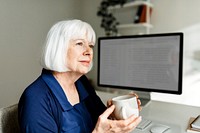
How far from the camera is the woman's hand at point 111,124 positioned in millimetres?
638

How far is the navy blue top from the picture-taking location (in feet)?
2.18

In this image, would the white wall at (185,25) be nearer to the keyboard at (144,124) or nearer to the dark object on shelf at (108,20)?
the dark object on shelf at (108,20)

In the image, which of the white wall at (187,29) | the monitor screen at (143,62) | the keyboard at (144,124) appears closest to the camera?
the keyboard at (144,124)

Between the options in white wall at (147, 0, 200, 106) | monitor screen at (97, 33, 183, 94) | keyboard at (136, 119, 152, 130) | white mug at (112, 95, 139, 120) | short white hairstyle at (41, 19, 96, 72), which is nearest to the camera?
white mug at (112, 95, 139, 120)

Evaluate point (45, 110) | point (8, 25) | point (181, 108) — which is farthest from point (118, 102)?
point (8, 25)

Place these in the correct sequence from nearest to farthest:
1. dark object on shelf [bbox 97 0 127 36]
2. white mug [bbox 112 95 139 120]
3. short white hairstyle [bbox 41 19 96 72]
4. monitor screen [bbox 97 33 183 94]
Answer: white mug [bbox 112 95 139 120]
short white hairstyle [bbox 41 19 96 72]
monitor screen [bbox 97 33 183 94]
dark object on shelf [bbox 97 0 127 36]

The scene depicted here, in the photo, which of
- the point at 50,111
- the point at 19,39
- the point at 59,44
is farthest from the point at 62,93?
the point at 19,39

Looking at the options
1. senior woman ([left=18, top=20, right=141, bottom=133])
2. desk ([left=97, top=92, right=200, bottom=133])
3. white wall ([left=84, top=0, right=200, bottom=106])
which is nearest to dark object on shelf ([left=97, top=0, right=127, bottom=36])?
white wall ([left=84, top=0, right=200, bottom=106])

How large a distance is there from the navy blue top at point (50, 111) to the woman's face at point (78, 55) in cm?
11

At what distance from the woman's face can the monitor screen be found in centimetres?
52

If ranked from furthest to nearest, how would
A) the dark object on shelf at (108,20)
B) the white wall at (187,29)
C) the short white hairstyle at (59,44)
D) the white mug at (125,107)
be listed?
the dark object on shelf at (108,20)
the white wall at (187,29)
the short white hairstyle at (59,44)
the white mug at (125,107)

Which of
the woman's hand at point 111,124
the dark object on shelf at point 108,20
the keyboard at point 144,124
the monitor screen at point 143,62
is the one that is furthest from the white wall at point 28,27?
the woman's hand at point 111,124

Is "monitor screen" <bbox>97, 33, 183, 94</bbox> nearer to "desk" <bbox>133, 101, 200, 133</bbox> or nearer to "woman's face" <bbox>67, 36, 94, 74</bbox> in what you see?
"desk" <bbox>133, 101, 200, 133</bbox>

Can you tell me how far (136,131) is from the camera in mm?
879
